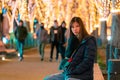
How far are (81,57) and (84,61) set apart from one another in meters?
0.18

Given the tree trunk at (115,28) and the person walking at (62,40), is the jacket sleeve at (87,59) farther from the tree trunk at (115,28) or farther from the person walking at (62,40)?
the person walking at (62,40)

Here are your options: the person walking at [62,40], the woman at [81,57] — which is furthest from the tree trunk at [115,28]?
the woman at [81,57]

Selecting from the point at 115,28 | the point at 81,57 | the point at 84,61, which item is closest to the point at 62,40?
the point at 115,28

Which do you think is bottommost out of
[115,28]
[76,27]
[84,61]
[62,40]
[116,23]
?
[62,40]

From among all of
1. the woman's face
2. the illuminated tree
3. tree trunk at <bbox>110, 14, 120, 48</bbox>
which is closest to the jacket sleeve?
the woman's face

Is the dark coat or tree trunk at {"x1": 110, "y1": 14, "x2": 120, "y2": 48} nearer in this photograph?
the dark coat

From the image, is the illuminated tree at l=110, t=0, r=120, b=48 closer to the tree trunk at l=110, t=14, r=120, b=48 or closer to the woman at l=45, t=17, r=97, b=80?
the tree trunk at l=110, t=14, r=120, b=48

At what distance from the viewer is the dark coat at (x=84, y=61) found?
720cm

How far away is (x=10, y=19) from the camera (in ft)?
119

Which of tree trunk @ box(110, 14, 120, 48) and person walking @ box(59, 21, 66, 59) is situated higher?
tree trunk @ box(110, 14, 120, 48)

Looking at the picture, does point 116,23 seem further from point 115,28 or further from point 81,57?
point 81,57

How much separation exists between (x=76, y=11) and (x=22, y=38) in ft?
99.2

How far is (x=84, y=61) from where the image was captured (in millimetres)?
7191

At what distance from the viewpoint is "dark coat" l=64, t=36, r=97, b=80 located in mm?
7195
